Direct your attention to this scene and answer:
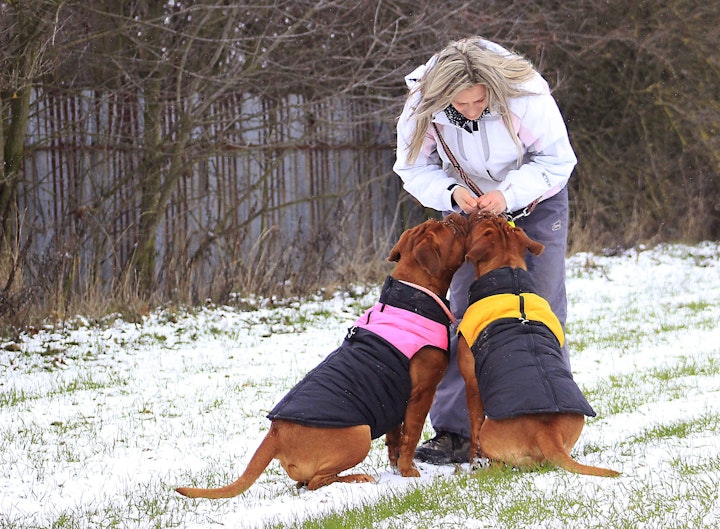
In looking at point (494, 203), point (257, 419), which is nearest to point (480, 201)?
point (494, 203)

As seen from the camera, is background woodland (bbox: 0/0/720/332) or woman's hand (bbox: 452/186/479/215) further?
background woodland (bbox: 0/0/720/332)

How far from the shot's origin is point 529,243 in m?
4.27

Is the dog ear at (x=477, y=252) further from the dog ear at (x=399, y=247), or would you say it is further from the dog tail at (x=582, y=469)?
the dog tail at (x=582, y=469)

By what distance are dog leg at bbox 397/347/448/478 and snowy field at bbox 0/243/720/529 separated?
17cm

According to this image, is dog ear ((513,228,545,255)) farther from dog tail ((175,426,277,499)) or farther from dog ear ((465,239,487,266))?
dog tail ((175,426,277,499))

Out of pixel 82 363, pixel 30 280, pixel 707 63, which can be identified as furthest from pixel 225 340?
pixel 707 63

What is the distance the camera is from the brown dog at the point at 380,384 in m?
3.75

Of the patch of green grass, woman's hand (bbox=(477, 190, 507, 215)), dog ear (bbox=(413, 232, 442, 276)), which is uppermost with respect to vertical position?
woman's hand (bbox=(477, 190, 507, 215))

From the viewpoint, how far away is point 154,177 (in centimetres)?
1077

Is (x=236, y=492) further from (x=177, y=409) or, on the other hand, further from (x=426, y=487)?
(x=177, y=409)

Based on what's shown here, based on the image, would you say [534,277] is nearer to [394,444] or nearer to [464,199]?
[464,199]

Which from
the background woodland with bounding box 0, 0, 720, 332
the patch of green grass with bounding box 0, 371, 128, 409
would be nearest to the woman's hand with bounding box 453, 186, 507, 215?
the patch of green grass with bounding box 0, 371, 128, 409

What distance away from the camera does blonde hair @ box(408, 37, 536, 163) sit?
428 centimetres

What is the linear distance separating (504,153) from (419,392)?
1.29m
